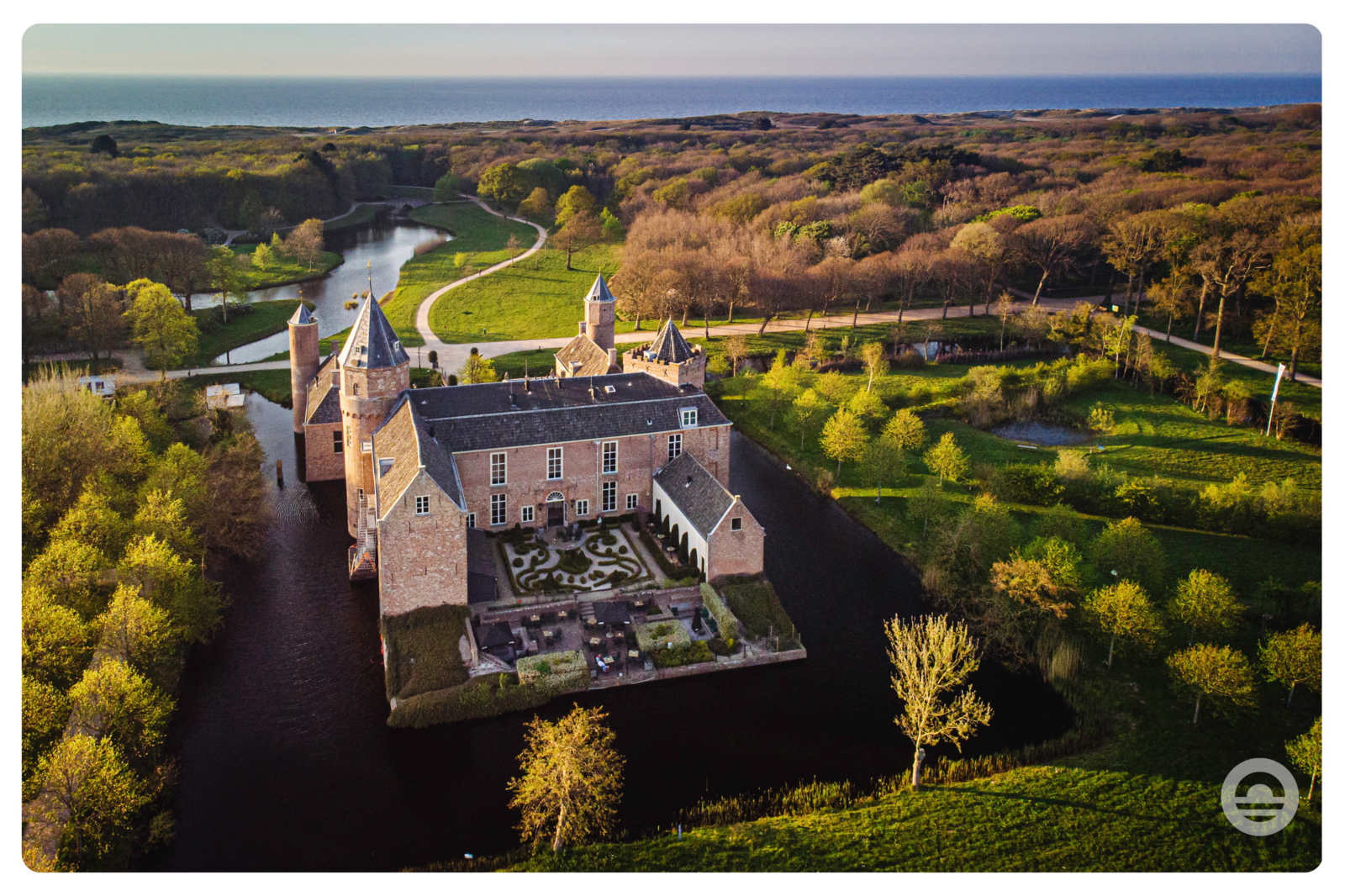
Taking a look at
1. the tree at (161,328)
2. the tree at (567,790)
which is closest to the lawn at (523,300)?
the tree at (161,328)

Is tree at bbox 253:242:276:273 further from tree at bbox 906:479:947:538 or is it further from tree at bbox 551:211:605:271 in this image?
tree at bbox 906:479:947:538

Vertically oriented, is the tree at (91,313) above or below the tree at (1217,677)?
above

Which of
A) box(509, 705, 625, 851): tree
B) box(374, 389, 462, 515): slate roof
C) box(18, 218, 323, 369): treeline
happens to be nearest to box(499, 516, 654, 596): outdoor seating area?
box(374, 389, 462, 515): slate roof

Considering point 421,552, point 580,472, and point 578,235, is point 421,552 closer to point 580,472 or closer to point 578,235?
point 580,472

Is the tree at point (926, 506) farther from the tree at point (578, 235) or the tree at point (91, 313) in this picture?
the tree at point (578, 235)

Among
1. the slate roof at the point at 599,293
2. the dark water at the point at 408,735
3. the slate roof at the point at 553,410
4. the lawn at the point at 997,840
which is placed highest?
the slate roof at the point at 599,293

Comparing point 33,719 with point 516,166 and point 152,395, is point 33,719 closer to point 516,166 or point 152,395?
point 152,395

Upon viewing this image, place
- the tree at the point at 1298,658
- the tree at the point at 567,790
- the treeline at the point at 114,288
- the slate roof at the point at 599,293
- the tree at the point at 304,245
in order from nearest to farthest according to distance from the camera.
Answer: the tree at the point at 567,790 < the tree at the point at 1298,658 < the slate roof at the point at 599,293 < the treeline at the point at 114,288 < the tree at the point at 304,245

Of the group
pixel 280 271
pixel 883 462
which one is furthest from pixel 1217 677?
pixel 280 271
